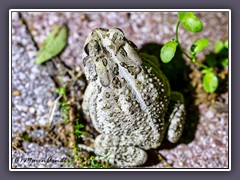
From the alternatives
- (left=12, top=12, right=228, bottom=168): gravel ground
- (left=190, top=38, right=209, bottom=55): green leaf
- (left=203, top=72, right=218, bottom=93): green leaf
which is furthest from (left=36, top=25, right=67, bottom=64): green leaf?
(left=203, top=72, right=218, bottom=93): green leaf

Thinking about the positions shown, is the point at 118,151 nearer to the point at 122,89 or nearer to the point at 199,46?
the point at 122,89

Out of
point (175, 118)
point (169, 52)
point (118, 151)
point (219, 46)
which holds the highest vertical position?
point (219, 46)

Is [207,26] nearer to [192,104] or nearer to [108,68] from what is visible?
[192,104]

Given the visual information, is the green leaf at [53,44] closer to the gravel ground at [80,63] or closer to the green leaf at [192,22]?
the gravel ground at [80,63]

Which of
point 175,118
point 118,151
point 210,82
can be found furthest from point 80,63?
point 210,82

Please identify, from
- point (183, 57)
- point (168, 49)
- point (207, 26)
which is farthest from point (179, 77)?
point (168, 49)
